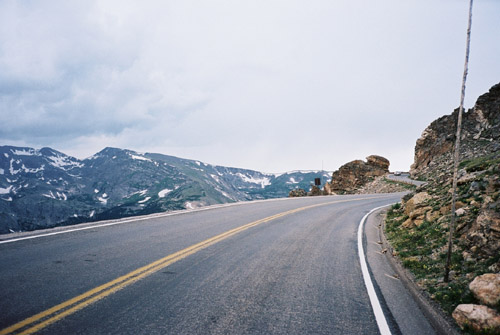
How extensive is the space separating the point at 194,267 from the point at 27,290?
2.72 m

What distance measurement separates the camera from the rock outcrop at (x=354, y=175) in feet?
150

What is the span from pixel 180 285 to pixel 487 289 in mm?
4970

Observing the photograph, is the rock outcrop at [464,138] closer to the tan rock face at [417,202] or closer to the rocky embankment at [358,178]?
the rocky embankment at [358,178]

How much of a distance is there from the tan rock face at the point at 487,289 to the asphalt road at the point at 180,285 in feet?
4.55

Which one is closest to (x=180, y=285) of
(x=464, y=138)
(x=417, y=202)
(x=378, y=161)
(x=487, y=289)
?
(x=487, y=289)

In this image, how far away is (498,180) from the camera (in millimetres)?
7445

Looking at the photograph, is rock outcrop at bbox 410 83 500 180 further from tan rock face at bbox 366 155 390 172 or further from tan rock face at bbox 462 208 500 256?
tan rock face at bbox 462 208 500 256

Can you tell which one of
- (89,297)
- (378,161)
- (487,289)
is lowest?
(487,289)

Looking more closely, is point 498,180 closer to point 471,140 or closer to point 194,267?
point 194,267

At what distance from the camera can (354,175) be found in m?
47.2

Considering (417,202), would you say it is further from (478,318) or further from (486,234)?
(478,318)

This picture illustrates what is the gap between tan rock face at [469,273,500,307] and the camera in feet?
13.1

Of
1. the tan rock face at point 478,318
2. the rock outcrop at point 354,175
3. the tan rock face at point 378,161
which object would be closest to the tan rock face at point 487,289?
the tan rock face at point 478,318

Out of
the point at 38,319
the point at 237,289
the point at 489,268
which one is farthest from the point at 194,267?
the point at 489,268
